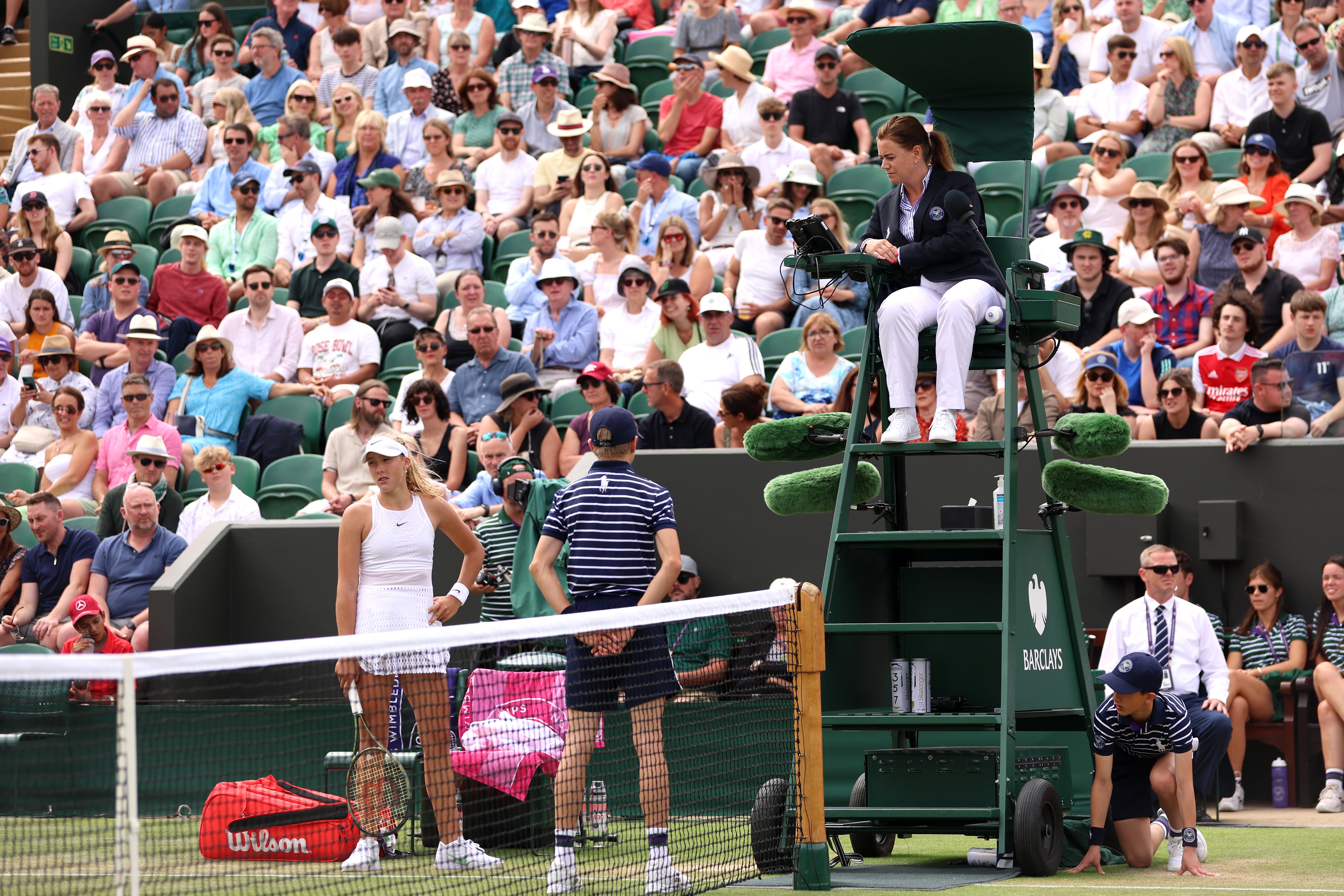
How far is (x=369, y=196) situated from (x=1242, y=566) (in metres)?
8.45

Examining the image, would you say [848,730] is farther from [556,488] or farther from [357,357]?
[357,357]

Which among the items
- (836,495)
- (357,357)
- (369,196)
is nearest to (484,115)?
(369,196)

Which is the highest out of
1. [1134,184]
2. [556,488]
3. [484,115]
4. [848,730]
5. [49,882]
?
[484,115]

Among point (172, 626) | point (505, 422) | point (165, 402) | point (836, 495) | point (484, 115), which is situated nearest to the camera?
point (836, 495)

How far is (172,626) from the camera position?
35.2 ft

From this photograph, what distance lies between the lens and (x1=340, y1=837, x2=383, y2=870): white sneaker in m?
6.75

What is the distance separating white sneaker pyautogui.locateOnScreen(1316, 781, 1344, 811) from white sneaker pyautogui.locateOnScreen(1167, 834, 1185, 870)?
8.81 ft

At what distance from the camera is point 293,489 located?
12.2m

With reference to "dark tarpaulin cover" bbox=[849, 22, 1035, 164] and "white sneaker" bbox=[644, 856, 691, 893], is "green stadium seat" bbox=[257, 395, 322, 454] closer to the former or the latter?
"dark tarpaulin cover" bbox=[849, 22, 1035, 164]

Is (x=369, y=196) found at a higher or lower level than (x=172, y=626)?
higher

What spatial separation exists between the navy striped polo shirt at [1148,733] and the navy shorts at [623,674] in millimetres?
1773

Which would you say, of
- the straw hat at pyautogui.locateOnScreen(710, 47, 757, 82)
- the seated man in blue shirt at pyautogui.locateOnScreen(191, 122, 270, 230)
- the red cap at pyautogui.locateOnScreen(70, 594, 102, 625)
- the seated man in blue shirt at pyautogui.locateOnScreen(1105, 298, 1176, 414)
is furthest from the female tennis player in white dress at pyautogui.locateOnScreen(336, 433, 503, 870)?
the seated man in blue shirt at pyautogui.locateOnScreen(191, 122, 270, 230)

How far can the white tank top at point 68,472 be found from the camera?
12750mm

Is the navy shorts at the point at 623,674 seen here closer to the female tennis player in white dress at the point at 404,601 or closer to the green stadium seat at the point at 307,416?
the female tennis player in white dress at the point at 404,601
